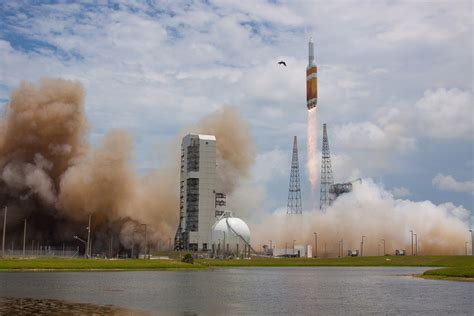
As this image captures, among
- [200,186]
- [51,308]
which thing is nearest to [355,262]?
[200,186]

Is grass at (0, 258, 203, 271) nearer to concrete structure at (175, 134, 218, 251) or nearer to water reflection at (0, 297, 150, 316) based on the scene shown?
water reflection at (0, 297, 150, 316)

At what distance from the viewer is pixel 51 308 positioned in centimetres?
4559

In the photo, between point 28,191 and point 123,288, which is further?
point 28,191

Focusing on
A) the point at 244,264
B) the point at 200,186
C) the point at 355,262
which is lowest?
the point at 244,264

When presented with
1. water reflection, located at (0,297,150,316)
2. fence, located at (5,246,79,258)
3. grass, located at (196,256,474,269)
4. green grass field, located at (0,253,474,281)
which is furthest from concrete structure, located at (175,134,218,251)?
water reflection, located at (0,297,150,316)

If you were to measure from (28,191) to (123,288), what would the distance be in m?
110

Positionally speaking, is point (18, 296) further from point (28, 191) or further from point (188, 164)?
point (188, 164)

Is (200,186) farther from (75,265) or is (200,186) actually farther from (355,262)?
(75,265)

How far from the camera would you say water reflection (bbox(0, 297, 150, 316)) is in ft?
141

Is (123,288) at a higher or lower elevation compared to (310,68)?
lower

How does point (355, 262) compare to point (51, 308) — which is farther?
point (355, 262)

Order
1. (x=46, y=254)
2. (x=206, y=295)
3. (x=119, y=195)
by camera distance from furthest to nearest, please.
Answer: (x=119, y=195) → (x=46, y=254) → (x=206, y=295)

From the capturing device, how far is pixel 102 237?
607 feet

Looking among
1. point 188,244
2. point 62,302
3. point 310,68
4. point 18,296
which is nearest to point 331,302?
point 62,302
